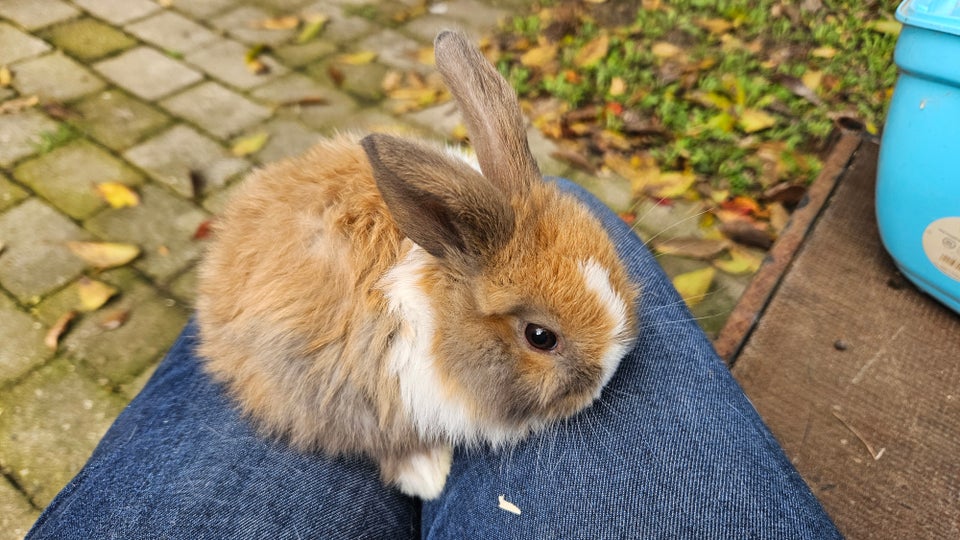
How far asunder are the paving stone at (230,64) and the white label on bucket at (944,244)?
3504 millimetres

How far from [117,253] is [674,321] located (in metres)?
2.56

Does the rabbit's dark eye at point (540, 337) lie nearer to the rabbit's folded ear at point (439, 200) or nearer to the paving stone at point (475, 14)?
the rabbit's folded ear at point (439, 200)

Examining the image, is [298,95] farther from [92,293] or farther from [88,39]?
[92,293]

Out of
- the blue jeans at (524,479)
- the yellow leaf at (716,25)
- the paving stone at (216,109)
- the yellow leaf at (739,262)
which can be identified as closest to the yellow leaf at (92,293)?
the paving stone at (216,109)

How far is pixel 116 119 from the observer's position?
143 inches

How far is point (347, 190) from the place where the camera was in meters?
1.62

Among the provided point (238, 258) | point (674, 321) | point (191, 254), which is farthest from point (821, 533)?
point (191, 254)

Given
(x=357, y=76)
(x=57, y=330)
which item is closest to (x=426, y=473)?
(x=57, y=330)

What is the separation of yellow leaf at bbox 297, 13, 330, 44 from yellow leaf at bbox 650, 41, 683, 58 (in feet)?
7.25

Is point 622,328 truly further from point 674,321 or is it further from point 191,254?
point 191,254

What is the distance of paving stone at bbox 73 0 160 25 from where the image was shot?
13.9 ft

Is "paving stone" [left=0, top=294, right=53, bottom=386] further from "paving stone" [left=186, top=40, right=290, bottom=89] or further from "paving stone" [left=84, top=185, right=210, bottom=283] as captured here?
"paving stone" [left=186, top=40, right=290, bottom=89]

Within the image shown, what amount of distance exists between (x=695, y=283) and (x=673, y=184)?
649 millimetres

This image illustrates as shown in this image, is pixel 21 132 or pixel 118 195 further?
pixel 21 132
